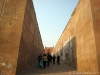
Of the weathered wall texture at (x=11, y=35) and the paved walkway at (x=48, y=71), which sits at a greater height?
the weathered wall texture at (x=11, y=35)

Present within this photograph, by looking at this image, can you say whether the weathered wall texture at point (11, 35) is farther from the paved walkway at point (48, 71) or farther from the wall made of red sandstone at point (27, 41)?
the paved walkway at point (48, 71)

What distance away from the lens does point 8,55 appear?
23.1 feet

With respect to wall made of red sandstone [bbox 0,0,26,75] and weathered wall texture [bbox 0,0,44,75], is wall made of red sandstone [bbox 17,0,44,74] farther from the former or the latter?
wall made of red sandstone [bbox 0,0,26,75]

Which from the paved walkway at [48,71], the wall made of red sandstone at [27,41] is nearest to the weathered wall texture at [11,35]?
the wall made of red sandstone at [27,41]

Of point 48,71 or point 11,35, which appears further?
point 48,71

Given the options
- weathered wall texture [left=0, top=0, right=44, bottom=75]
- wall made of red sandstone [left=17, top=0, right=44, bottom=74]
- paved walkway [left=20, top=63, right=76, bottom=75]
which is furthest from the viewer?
wall made of red sandstone [left=17, top=0, right=44, bottom=74]

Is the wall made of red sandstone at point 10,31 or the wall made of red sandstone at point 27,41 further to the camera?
the wall made of red sandstone at point 27,41

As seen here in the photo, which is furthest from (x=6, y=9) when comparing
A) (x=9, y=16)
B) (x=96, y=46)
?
(x=96, y=46)

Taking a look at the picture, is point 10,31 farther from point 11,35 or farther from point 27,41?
point 27,41

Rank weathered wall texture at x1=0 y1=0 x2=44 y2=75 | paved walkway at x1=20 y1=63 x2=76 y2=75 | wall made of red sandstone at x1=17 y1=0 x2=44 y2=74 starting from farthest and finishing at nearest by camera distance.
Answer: wall made of red sandstone at x1=17 y1=0 x2=44 y2=74, paved walkway at x1=20 y1=63 x2=76 y2=75, weathered wall texture at x1=0 y1=0 x2=44 y2=75

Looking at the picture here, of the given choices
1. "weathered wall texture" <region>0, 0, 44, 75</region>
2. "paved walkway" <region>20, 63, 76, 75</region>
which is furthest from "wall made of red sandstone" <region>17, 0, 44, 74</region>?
"paved walkway" <region>20, 63, 76, 75</region>

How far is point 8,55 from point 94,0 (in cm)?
699

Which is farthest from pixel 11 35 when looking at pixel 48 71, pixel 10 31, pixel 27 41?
pixel 48 71

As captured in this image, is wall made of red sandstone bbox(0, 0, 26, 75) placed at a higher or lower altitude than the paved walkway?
higher
